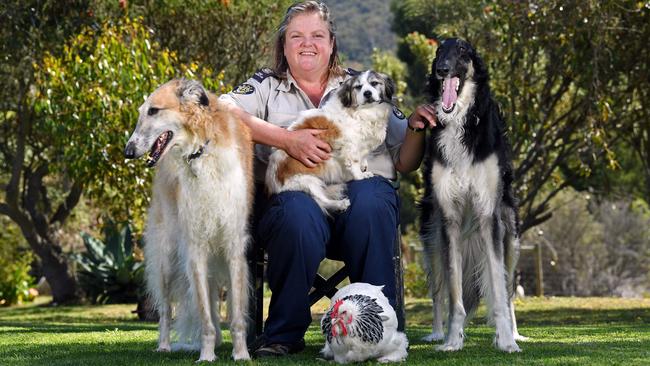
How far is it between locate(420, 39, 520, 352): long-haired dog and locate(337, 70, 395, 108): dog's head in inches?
14.6

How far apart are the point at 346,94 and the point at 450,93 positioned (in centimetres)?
67

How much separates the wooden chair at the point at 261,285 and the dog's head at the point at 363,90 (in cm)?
78

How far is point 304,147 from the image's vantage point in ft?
16.8

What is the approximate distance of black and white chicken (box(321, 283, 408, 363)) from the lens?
429 cm

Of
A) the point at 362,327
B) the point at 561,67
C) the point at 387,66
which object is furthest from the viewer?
the point at 387,66

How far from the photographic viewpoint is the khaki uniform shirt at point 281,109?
17.8 feet

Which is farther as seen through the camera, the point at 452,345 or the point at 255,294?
the point at 255,294

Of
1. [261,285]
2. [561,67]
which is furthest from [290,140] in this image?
[561,67]

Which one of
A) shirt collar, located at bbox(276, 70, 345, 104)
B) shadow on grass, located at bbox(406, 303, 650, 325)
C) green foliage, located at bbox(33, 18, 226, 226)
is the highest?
green foliage, located at bbox(33, 18, 226, 226)

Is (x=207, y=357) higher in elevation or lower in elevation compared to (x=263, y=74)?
lower

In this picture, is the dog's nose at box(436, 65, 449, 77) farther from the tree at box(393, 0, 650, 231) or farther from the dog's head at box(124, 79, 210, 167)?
the tree at box(393, 0, 650, 231)

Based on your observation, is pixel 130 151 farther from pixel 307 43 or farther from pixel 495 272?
pixel 495 272

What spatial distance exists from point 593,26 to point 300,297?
5.87m

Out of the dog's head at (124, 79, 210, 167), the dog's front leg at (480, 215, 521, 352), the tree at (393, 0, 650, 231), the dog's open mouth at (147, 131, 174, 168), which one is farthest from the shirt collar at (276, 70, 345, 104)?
the tree at (393, 0, 650, 231)
